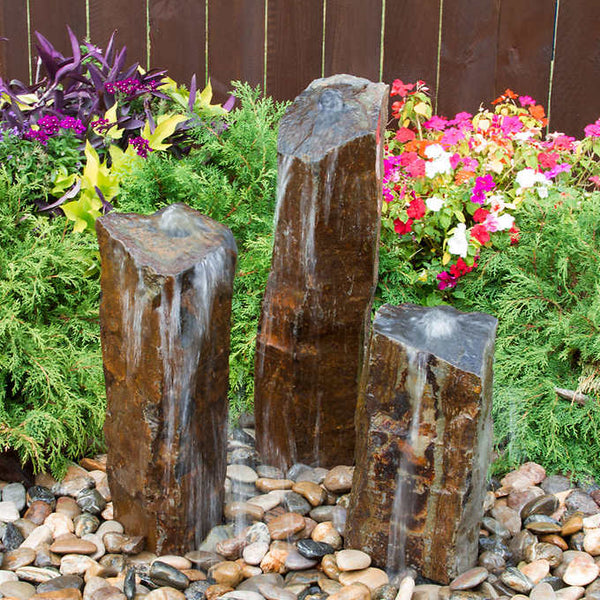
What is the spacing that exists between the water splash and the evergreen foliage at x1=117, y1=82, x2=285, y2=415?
120cm

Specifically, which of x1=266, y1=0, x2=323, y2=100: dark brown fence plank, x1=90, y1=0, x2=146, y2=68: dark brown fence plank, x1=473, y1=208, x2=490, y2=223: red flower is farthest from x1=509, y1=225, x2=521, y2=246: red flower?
x1=90, y1=0, x2=146, y2=68: dark brown fence plank

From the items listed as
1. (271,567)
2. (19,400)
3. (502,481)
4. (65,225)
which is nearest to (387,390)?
(271,567)

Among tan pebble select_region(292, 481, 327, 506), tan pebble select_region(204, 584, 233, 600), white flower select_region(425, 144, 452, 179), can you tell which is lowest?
tan pebble select_region(292, 481, 327, 506)

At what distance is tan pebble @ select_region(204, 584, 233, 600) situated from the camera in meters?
2.25

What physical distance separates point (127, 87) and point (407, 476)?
113 inches

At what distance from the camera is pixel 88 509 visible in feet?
8.85

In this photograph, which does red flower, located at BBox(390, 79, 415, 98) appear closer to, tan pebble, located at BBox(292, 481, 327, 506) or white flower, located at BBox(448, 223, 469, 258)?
white flower, located at BBox(448, 223, 469, 258)

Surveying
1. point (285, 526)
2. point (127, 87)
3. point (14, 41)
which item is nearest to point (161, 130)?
point (127, 87)

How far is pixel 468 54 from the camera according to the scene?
4.99 metres

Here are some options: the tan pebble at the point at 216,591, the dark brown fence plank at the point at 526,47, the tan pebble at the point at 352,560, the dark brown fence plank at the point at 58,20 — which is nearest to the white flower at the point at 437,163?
the dark brown fence plank at the point at 526,47

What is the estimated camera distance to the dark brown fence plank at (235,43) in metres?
5.00

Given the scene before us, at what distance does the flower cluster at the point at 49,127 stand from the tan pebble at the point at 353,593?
2.70 meters

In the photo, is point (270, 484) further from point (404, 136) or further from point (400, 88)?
point (400, 88)

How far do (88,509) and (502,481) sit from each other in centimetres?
157
